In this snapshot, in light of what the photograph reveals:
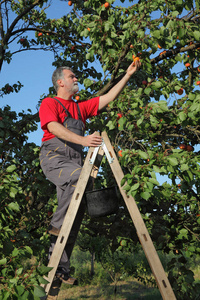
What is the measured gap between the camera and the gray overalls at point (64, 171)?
331 cm

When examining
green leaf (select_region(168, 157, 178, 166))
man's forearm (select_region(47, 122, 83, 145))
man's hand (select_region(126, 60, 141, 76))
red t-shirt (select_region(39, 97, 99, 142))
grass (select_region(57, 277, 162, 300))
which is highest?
man's hand (select_region(126, 60, 141, 76))

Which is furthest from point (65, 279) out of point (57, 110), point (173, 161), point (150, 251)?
point (57, 110)

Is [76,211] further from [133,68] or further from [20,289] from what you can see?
[133,68]

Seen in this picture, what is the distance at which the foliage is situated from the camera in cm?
334

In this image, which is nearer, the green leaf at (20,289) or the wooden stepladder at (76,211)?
the green leaf at (20,289)

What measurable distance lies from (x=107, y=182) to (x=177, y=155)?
2.70 m

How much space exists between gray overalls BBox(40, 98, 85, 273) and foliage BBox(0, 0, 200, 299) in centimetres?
39

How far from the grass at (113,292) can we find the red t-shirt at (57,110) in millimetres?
9691

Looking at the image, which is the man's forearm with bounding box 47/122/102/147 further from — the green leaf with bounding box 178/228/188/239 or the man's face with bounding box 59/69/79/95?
the green leaf with bounding box 178/228/188/239

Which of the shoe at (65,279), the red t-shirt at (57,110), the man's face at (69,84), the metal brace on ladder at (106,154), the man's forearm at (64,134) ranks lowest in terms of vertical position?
the shoe at (65,279)

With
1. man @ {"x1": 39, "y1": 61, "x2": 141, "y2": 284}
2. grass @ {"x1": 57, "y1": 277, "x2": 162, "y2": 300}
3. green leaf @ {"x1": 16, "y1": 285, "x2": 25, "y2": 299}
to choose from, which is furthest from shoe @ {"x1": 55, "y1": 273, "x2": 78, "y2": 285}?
grass @ {"x1": 57, "y1": 277, "x2": 162, "y2": 300}

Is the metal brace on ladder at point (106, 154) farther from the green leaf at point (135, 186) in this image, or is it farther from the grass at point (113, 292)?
the grass at point (113, 292)

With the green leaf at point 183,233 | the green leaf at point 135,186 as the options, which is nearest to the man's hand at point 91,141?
the green leaf at point 135,186

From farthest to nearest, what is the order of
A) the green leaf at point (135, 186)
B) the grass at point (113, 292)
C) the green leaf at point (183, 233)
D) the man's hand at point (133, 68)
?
the grass at point (113, 292)
the green leaf at point (183, 233)
the man's hand at point (133, 68)
the green leaf at point (135, 186)
